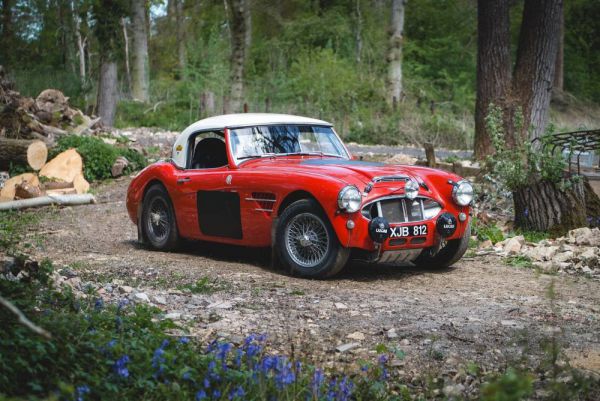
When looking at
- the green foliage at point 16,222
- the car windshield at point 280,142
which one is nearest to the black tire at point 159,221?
the car windshield at point 280,142

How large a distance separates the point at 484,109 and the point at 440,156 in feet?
15.1

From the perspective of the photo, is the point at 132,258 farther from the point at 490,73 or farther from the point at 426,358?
the point at 490,73

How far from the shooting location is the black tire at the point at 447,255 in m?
8.78

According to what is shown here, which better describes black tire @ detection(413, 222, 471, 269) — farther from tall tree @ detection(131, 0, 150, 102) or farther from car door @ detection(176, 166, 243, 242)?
tall tree @ detection(131, 0, 150, 102)

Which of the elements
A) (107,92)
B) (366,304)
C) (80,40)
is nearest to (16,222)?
(366,304)

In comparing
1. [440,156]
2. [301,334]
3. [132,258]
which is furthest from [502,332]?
[440,156]

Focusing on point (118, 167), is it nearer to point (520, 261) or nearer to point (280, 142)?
point (280, 142)

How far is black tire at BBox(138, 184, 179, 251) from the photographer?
32.6 feet

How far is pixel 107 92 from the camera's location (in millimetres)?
24562

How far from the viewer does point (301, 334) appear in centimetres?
598

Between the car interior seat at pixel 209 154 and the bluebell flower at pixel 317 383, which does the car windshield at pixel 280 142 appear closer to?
the car interior seat at pixel 209 154

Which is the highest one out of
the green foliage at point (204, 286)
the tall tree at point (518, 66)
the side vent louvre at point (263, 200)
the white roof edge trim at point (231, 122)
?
the tall tree at point (518, 66)

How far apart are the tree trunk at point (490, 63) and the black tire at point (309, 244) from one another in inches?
284

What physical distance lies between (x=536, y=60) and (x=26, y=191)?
8.69 metres
